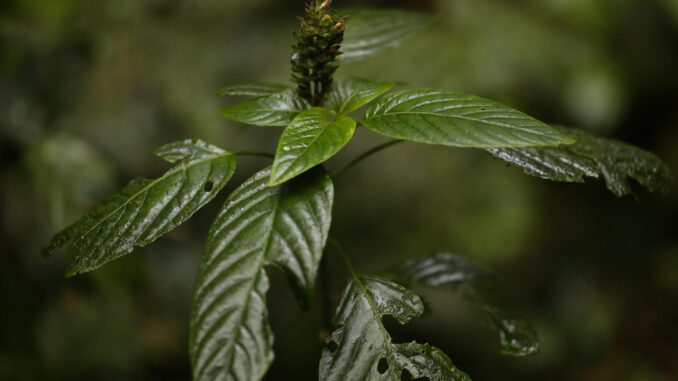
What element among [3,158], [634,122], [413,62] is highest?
[413,62]

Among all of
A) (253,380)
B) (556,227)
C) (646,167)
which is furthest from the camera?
(556,227)

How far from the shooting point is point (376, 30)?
1360 mm

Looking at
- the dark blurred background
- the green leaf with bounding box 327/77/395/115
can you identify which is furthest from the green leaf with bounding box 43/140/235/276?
the dark blurred background

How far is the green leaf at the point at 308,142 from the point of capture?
83 cm

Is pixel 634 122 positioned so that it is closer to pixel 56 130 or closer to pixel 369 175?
pixel 369 175

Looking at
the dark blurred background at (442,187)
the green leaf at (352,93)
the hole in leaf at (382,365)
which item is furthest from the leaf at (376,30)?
the dark blurred background at (442,187)

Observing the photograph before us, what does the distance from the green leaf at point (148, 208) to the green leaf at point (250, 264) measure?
0.09m

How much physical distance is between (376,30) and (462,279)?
0.68m

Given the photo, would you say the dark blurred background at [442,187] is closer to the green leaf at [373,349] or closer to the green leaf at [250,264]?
the green leaf at [373,349]

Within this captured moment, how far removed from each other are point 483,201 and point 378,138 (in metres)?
0.64

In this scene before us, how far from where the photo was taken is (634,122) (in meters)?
3.11

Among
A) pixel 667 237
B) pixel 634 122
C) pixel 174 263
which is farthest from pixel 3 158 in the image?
pixel 667 237

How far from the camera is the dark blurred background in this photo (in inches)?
99.0

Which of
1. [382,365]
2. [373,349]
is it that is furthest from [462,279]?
[373,349]
